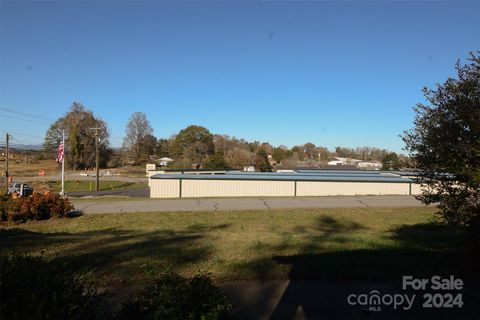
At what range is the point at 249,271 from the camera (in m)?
5.60

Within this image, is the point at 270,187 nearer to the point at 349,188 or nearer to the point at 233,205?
the point at 349,188

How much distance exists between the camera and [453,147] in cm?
607

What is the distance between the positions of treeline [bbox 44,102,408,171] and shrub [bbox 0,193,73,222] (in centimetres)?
5920

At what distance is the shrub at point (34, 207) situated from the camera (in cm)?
1466

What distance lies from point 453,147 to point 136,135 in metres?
108

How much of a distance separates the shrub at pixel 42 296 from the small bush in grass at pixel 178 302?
0.31m

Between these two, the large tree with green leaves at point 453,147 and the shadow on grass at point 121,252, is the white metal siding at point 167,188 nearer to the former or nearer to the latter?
the shadow on grass at point 121,252

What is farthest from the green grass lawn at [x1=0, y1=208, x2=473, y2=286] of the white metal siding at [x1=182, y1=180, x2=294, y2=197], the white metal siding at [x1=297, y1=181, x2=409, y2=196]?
the white metal siding at [x1=182, y1=180, x2=294, y2=197]

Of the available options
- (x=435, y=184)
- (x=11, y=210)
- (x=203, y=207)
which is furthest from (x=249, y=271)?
(x=203, y=207)

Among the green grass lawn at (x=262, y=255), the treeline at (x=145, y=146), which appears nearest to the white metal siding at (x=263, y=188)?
the green grass lawn at (x=262, y=255)

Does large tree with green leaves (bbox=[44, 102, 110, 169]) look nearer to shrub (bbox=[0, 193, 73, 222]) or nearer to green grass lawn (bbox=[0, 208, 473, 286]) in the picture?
shrub (bbox=[0, 193, 73, 222])

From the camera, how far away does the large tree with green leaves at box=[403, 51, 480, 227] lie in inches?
207

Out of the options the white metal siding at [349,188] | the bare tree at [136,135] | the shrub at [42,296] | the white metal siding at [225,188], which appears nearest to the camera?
the shrub at [42,296]

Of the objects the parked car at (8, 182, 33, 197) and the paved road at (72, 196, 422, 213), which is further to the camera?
the parked car at (8, 182, 33, 197)
